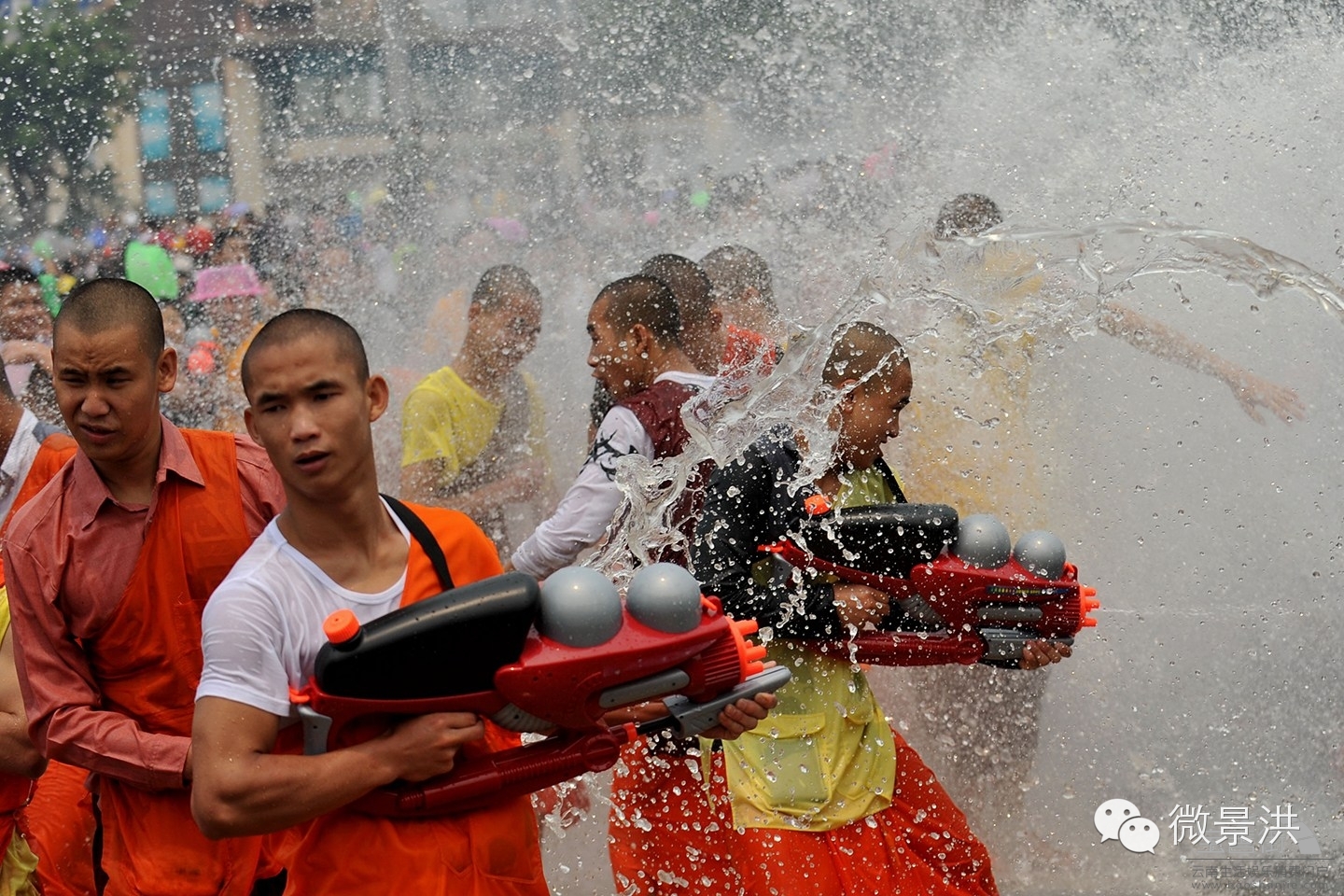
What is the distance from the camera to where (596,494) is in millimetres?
4324

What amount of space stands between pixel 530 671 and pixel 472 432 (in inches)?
117

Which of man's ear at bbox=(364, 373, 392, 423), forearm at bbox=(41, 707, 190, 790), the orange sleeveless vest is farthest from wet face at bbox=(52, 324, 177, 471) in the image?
man's ear at bbox=(364, 373, 392, 423)

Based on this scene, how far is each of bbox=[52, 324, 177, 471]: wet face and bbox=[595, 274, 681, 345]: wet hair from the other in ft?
5.60

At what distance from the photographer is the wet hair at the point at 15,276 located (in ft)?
20.0

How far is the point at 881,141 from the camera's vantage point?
6.65 meters

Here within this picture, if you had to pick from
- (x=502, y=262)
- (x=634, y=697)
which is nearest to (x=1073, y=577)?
(x=634, y=697)

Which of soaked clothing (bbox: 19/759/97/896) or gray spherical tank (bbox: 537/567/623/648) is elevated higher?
gray spherical tank (bbox: 537/567/623/648)

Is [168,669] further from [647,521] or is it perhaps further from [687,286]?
[687,286]

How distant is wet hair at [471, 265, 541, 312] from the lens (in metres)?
5.56

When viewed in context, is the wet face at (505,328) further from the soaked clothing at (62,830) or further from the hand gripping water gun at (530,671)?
the hand gripping water gun at (530,671)

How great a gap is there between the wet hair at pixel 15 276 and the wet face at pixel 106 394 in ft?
11.0

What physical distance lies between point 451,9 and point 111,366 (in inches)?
177

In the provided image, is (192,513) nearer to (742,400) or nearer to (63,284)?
(742,400)

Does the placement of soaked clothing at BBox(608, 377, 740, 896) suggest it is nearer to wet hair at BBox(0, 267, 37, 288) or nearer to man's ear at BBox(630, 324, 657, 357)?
man's ear at BBox(630, 324, 657, 357)
